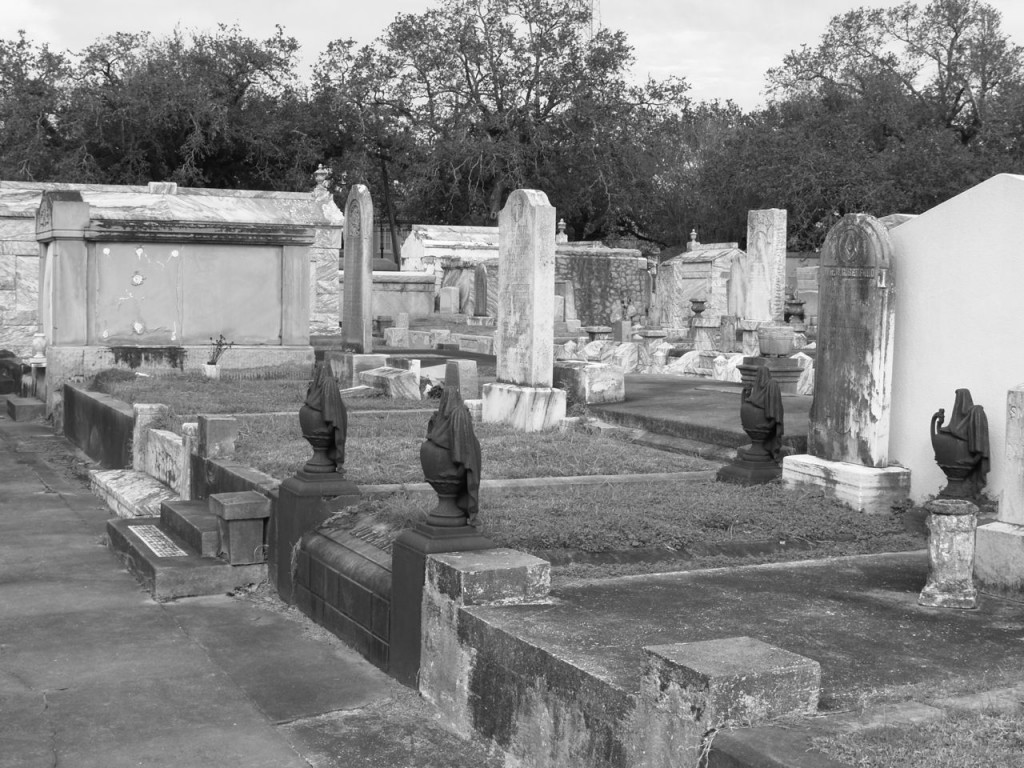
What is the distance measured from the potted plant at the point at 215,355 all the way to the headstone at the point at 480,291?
46.7 ft

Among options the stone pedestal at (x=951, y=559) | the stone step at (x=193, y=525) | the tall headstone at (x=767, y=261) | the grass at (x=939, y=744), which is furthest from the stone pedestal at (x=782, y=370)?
the grass at (x=939, y=744)

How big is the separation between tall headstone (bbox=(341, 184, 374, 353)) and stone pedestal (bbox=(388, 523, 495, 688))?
10436 millimetres

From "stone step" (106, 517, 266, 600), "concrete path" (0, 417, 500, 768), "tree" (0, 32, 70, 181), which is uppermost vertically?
"tree" (0, 32, 70, 181)

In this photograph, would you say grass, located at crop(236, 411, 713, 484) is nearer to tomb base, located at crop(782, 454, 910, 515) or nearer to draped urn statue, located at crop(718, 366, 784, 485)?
draped urn statue, located at crop(718, 366, 784, 485)

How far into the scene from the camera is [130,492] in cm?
1101

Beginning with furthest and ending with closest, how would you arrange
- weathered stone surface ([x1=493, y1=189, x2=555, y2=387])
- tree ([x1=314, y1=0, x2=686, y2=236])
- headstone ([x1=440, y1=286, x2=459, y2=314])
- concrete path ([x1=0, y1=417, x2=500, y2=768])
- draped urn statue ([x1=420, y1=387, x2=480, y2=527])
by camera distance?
1. tree ([x1=314, y1=0, x2=686, y2=236])
2. headstone ([x1=440, y1=286, x2=459, y2=314])
3. weathered stone surface ([x1=493, y1=189, x2=555, y2=387])
4. draped urn statue ([x1=420, y1=387, x2=480, y2=527])
5. concrete path ([x1=0, y1=417, x2=500, y2=768])

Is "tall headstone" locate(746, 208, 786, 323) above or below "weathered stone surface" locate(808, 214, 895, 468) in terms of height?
above

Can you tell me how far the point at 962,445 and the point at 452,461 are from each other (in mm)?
3494

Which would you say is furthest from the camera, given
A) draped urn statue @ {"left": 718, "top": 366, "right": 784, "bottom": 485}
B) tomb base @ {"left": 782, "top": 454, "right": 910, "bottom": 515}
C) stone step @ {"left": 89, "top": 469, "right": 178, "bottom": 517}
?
stone step @ {"left": 89, "top": 469, "right": 178, "bottom": 517}

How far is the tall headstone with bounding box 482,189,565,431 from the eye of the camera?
39.1 ft

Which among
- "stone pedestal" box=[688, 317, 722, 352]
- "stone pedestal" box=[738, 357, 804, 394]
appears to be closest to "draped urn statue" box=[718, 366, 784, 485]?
"stone pedestal" box=[738, 357, 804, 394]

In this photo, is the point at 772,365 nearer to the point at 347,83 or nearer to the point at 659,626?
the point at 659,626

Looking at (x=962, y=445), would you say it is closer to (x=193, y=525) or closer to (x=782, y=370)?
(x=193, y=525)

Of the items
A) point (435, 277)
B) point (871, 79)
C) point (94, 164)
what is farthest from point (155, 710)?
point (871, 79)
